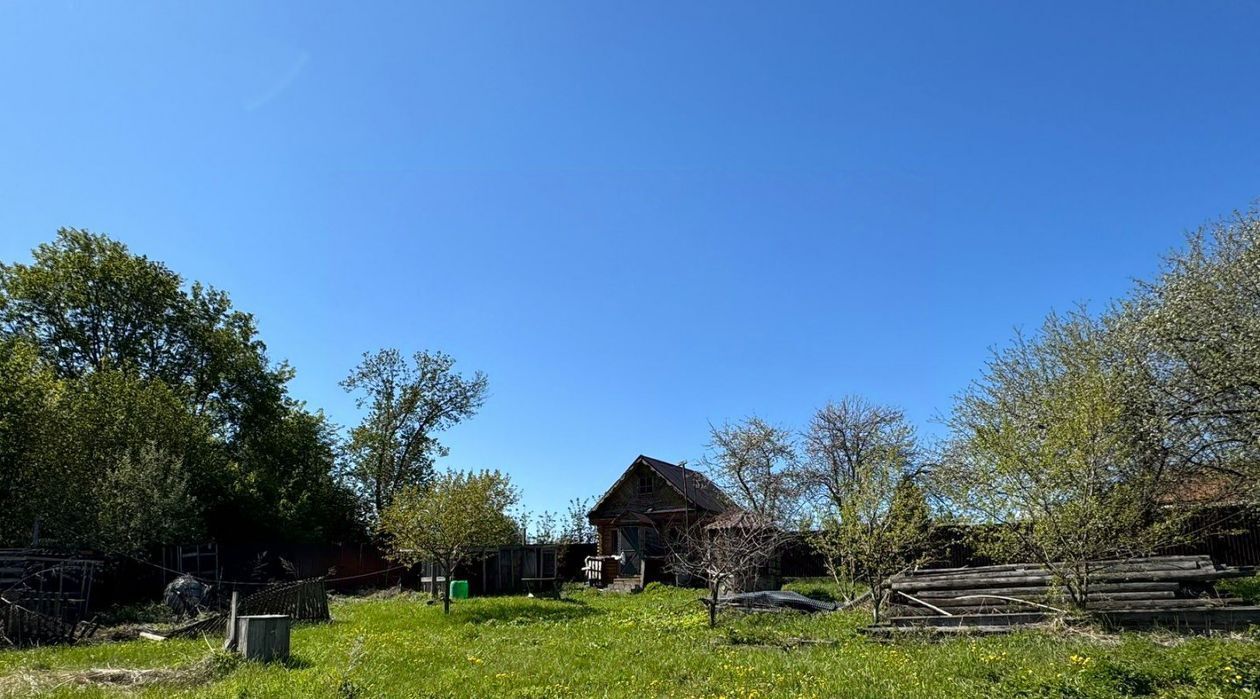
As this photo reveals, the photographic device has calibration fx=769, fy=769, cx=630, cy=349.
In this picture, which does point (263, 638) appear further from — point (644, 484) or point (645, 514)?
point (644, 484)

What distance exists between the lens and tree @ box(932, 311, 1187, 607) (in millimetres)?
13938

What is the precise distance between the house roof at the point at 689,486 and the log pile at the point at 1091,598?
18.0 meters

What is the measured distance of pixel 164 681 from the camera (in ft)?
34.1

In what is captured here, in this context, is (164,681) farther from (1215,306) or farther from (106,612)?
(1215,306)

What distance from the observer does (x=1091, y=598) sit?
1473 centimetres

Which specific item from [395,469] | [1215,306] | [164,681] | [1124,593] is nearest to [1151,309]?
[1215,306]

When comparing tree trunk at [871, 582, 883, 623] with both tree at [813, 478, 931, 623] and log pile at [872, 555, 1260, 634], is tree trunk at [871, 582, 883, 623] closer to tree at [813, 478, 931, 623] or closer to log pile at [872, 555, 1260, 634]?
tree at [813, 478, 931, 623]

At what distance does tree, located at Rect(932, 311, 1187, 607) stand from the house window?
1982cm

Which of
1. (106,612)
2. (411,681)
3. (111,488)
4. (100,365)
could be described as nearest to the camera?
(411,681)

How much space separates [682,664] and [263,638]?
20.8 feet

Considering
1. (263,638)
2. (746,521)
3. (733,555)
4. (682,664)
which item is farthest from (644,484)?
(263,638)

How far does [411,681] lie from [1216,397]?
17497mm

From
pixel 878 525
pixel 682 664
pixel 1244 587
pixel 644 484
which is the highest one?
pixel 644 484

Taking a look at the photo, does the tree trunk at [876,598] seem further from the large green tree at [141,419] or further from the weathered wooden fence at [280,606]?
the large green tree at [141,419]
